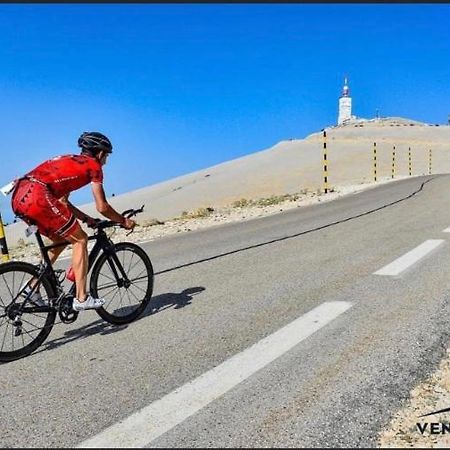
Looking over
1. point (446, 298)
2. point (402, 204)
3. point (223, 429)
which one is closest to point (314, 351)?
point (223, 429)

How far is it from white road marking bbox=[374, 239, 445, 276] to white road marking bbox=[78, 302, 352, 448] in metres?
1.87

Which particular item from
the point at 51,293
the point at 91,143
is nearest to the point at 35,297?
the point at 51,293

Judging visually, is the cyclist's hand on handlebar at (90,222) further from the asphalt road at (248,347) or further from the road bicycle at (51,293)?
the asphalt road at (248,347)

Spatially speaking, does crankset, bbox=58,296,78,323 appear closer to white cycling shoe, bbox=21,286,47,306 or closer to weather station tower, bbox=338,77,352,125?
white cycling shoe, bbox=21,286,47,306

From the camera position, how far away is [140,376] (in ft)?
11.3

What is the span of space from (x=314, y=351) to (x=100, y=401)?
1.60m

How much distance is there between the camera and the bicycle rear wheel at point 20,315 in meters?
4.05

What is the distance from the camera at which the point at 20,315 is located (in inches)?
166

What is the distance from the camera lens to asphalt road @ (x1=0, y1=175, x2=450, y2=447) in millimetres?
2717

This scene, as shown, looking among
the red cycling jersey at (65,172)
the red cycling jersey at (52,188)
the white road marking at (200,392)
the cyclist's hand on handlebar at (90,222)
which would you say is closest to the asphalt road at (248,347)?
the white road marking at (200,392)

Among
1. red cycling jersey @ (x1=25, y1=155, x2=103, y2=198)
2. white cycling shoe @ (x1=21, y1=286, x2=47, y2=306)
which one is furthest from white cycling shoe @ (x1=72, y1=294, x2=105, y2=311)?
red cycling jersey @ (x1=25, y1=155, x2=103, y2=198)

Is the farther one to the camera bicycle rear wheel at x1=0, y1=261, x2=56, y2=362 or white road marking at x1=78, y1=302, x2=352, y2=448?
bicycle rear wheel at x1=0, y1=261, x2=56, y2=362

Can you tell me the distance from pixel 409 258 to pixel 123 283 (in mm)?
3895

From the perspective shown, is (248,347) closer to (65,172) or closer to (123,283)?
(123,283)
